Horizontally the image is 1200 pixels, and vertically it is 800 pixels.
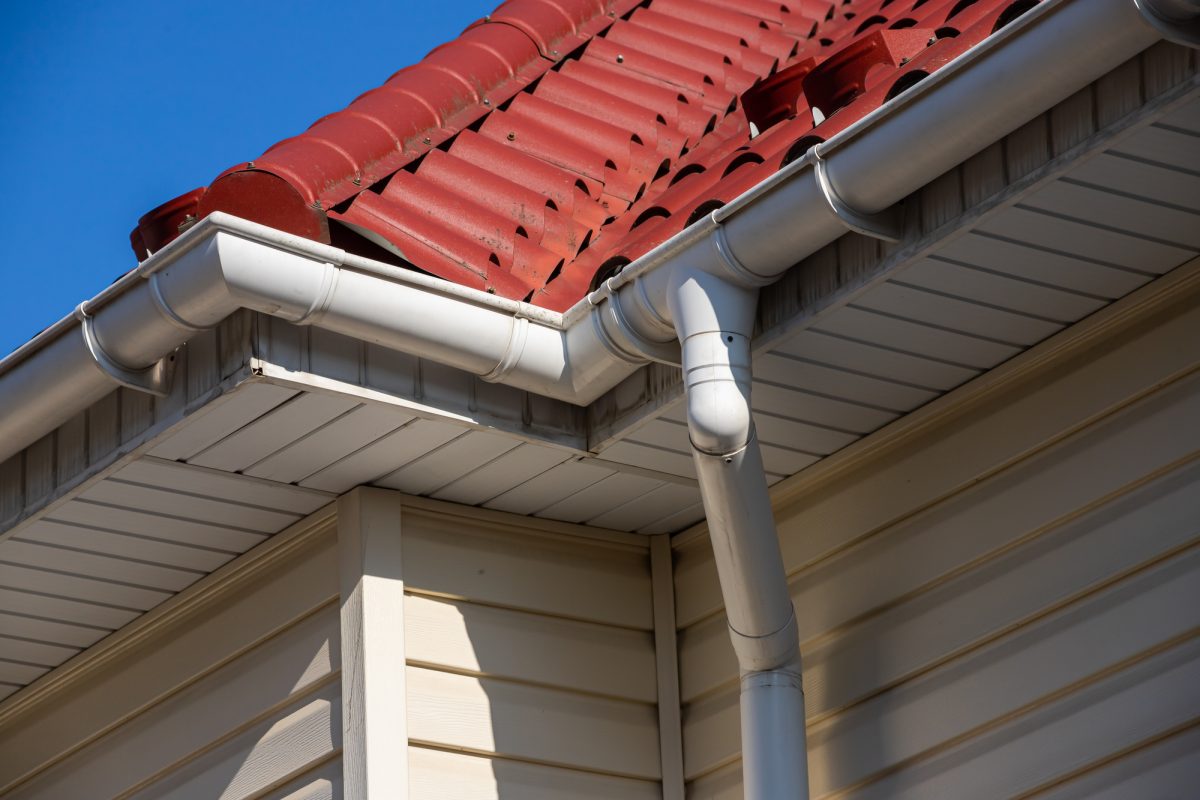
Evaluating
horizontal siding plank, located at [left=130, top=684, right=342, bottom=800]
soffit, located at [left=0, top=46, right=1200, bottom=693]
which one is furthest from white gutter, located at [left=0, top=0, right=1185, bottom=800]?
horizontal siding plank, located at [left=130, top=684, right=342, bottom=800]

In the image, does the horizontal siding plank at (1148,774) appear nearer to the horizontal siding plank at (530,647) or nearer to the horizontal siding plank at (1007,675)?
the horizontal siding plank at (1007,675)

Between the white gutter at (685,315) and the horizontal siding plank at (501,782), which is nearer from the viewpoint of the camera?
the white gutter at (685,315)

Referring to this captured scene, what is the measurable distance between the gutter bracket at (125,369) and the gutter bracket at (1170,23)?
6.92ft

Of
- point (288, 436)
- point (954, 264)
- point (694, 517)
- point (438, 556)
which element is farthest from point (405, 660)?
point (954, 264)

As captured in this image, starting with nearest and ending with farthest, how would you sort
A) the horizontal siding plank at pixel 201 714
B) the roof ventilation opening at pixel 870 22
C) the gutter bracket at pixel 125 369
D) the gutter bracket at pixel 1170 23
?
1. the gutter bracket at pixel 1170 23
2. the gutter bracket at pixel 125 369
3. the horizontal siding plank at pixel 201 714
4. the roof ventilation opening at pixel 870 22

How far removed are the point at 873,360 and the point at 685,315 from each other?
18.7 inches

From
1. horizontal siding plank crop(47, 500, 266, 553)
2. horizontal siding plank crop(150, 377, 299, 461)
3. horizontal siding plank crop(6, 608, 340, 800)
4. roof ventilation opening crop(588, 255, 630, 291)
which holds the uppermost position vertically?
roof ventilation opening crop(588, 255, 630, 291)

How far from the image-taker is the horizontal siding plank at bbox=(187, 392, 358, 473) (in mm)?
3969

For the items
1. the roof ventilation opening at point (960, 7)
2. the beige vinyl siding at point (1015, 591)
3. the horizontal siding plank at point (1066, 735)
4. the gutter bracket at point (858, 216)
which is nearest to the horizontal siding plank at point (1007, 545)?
the beige vinyl siding at point (1015, 591)

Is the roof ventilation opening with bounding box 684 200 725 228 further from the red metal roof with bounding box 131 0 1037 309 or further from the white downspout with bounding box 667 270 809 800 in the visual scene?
the white downspout with bounding box 667 270 809 800

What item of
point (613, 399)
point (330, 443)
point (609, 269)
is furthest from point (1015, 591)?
point (330, 443)

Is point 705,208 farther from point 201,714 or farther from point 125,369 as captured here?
point 201,714

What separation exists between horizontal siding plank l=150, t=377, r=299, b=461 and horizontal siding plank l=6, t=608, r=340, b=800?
539mm

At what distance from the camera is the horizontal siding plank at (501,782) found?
162 inches
